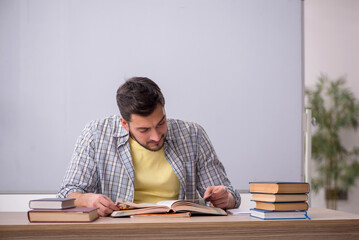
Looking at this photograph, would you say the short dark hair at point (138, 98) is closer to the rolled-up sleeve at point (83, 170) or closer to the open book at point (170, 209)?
the rolled-up sleeve at point (83, 170)

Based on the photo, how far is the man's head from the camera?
1.81 metres

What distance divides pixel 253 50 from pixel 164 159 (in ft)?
4.59

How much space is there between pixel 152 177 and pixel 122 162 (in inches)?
6.5

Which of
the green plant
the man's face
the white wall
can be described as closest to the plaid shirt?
the man's face

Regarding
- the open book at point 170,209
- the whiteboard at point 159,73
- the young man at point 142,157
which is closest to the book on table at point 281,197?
the open book at point 170,209

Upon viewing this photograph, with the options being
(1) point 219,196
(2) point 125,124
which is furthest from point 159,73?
(1) point 219,196

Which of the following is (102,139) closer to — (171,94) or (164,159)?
(164,159)

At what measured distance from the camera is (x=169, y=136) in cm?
210

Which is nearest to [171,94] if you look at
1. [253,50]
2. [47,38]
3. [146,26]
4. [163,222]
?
[146,26]

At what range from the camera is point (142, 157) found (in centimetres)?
203

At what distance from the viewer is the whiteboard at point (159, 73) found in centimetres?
278

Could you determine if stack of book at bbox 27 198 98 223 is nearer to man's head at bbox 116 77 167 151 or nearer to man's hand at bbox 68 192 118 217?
man's hand at bbox 68 192 118 217

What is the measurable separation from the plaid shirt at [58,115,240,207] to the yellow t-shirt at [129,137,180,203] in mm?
35

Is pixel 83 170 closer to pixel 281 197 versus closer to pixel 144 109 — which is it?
pixel 144 109
